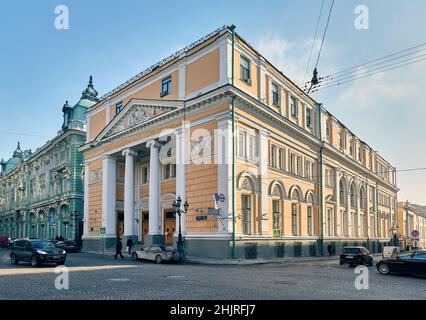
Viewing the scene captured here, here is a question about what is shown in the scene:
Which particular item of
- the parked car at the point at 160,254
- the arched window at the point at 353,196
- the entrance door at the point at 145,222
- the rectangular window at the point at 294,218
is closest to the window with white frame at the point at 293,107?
the rectangular window at the point at 294,218

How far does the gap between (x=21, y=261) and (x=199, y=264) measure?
403 inches

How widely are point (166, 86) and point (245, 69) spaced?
7.38 metres

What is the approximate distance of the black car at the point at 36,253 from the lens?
72.0 feet

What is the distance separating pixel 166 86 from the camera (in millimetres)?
35188

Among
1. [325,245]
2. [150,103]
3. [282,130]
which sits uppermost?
[150,103]

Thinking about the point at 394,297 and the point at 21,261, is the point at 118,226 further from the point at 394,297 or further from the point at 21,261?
the point at 394,297

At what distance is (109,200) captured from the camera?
40125 mm

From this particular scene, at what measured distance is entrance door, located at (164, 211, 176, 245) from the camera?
3531 cm

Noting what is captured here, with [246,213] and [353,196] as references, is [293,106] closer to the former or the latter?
[246,213]

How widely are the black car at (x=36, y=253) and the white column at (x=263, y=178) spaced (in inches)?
571

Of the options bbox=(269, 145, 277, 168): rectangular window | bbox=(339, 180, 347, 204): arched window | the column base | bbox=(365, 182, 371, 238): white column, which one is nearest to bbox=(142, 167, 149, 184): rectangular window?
the column base

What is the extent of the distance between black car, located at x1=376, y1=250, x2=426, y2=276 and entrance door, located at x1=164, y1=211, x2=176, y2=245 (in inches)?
725

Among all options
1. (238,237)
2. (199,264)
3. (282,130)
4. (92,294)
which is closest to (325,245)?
(282,130)

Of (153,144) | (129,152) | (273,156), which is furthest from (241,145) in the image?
(129,152)
